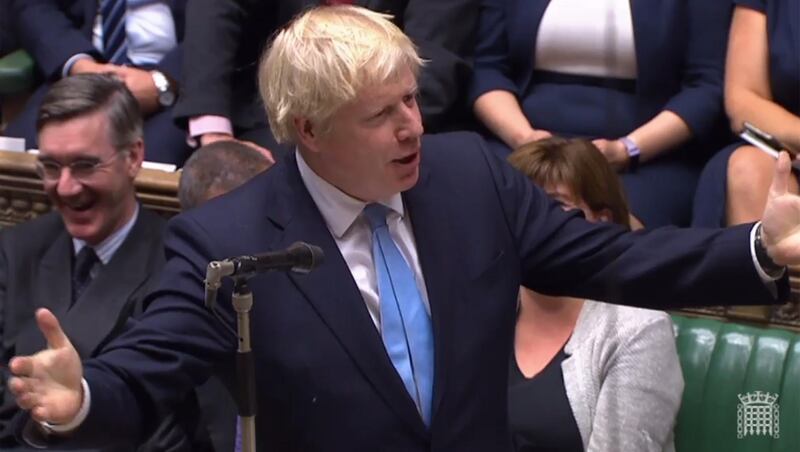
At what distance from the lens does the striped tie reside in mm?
3865

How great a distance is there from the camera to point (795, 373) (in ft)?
8.88

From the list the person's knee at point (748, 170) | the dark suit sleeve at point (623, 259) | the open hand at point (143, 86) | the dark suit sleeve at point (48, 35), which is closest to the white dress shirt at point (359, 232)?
the dark suit sleeve at point (623, 259)

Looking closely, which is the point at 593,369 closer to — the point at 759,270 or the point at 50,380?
the point at 759,270

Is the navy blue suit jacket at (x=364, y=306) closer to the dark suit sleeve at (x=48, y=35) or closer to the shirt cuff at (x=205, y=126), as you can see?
the shirt cuff at (x=205, y=126)

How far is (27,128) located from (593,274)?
229 centimetres

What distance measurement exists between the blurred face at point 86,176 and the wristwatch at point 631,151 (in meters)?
1.05

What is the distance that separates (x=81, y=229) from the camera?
2986mm

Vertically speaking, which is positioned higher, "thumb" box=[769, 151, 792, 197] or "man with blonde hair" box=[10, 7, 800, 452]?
"thumb" box=[769, 151, 792, 197]

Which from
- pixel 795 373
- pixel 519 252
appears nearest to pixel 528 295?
pixel 795 373

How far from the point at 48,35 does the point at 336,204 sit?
7.37 feet

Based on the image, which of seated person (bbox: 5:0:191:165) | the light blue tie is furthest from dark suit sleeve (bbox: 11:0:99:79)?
the light blue tie

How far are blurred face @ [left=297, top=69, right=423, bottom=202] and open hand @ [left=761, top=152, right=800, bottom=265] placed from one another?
43 cm

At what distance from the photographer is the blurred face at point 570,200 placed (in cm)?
258

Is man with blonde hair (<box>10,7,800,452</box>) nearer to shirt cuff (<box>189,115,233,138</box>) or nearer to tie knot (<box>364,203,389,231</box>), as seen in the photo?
tie knot (<box>364,203,389,231</box>)
